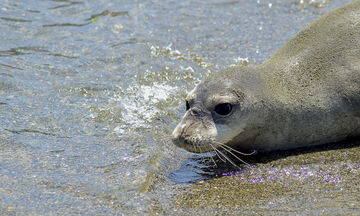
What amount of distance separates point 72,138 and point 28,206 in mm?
1665

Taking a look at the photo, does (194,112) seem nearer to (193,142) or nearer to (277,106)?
(193,142)

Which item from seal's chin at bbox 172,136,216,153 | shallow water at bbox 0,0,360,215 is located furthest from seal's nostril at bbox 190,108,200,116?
shallow water at bbox 0,0,360,215

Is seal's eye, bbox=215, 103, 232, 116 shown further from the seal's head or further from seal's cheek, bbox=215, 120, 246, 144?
seal's cheek, bbox=215, 120, 246, 144

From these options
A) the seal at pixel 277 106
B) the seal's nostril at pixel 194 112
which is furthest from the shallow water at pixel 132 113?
the seal's nostril at pixel 194 112

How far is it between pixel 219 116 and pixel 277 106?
0.67 m

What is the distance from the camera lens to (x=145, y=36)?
9.79 meters

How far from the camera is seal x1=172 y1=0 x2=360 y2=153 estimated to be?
5793mm

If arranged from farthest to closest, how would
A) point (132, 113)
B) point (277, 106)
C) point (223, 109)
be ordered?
1. point (132, 113)
2. point (277, 106)
3. point (223, 109)

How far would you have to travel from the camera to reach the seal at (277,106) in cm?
579

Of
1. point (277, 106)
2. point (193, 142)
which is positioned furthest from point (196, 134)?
point (277, 106)

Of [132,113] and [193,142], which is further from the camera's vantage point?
[132,113]

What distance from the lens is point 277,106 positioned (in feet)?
19.4

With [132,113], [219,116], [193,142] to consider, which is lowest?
[132,113]

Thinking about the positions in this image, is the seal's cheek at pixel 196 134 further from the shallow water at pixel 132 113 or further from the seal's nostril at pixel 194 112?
the shallow water at pixel 132 113
